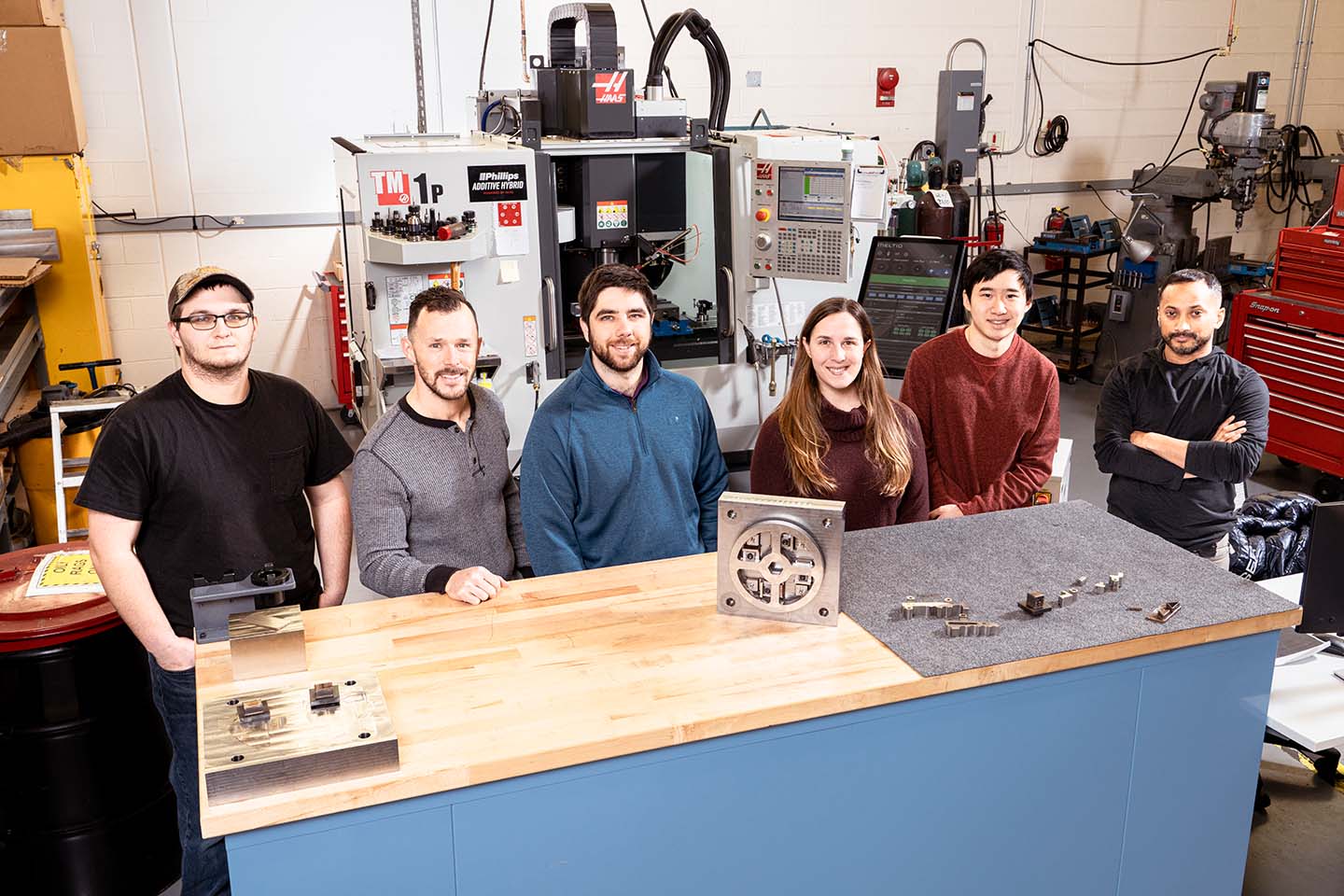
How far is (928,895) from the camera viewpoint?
5.85 ft

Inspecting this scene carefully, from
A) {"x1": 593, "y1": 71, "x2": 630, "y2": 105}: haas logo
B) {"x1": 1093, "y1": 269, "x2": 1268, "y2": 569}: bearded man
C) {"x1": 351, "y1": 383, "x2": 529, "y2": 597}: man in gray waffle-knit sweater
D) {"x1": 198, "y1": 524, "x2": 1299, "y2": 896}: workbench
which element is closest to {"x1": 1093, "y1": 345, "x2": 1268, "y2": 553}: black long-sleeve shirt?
{"x1": 1093, "y1": 269, "x2": 1268, "y2": 569}: bearded man

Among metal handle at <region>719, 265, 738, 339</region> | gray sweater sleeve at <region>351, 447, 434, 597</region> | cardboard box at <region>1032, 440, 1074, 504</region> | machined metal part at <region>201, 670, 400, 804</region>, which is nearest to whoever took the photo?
machined metal part at <region>201, 670, 400, 804</region>

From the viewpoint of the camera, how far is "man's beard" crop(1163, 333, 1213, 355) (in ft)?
9.20

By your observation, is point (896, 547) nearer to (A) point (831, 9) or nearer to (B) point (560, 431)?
(B) point (560, 431)

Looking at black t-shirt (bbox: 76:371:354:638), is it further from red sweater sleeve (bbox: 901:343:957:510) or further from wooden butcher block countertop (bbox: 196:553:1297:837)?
red sweater sleeve (bbox: 901:343:957:510)

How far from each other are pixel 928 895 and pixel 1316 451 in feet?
12.7

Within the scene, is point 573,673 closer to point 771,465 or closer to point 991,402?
point 771,465

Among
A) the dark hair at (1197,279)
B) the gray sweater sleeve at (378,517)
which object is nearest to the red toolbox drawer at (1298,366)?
the dark hair at (1197,279)

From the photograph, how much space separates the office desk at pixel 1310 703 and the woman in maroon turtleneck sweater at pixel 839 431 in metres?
0.87

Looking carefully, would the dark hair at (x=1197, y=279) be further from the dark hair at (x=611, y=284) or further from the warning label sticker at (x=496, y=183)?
the warning label sticker at (x=496, y=183)

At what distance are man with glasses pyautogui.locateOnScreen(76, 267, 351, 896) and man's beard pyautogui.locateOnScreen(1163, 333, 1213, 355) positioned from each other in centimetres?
211

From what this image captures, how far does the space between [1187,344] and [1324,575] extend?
81 centimetres

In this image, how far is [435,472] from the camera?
2.23m

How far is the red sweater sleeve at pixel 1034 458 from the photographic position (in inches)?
108
